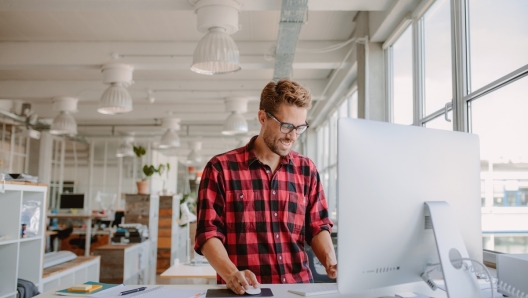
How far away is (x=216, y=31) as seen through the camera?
12.8 feet

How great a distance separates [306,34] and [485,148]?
3880 mm

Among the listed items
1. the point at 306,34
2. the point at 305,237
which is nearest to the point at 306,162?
the point at 305,237

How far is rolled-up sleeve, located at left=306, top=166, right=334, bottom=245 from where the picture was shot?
79.6 inches

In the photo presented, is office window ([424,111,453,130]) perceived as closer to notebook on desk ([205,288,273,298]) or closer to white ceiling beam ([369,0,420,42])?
white ceiling beam ([369,0,420,42])

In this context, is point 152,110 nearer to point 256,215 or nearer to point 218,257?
point 256,215

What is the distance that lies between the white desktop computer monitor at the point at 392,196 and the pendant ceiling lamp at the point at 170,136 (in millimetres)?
8481

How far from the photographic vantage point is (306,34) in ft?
21.0

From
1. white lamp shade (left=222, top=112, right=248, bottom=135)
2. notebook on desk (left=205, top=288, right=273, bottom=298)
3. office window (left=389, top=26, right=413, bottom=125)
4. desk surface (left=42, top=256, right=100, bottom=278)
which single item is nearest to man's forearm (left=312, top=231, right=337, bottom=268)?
notebook on desk (left=205, top=288, right=273, bottom=298)

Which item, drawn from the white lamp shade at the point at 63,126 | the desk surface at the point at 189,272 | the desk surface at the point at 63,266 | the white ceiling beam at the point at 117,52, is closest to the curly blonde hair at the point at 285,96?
the desk surface at the point at 189,272

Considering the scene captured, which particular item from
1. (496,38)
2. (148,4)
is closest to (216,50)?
(148,4)

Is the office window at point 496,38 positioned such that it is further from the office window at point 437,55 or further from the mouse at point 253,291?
the mouse at point 253,291

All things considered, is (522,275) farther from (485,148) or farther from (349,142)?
(485,148)

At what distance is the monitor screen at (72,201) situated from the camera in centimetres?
1097

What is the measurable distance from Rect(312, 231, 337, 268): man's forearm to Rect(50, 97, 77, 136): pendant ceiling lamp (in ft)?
21.6
